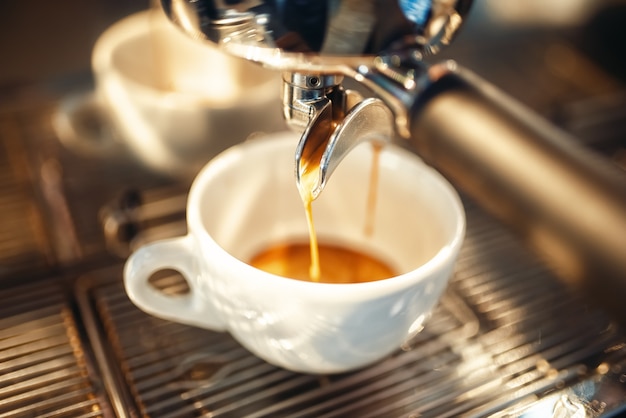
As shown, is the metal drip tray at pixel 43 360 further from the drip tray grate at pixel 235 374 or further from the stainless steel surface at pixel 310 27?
the stainless steel surface at pixel 310 27

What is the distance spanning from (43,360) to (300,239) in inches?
6.5

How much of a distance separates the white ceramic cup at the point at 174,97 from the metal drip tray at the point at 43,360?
0.43 ft

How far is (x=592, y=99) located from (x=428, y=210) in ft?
0.91

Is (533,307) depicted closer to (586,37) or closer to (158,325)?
(158,325)

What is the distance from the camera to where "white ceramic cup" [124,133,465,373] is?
0.32m

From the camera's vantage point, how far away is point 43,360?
367 mm

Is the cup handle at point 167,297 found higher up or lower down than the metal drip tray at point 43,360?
higher up

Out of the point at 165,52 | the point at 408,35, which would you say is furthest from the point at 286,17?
the point at 165,52

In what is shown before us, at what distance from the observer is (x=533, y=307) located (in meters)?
0.41

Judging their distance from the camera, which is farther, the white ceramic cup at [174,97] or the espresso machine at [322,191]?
the white ceramic cup at [174,97]

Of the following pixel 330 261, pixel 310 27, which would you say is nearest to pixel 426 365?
pixel 330 261

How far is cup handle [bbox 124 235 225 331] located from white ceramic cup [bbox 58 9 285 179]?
14 centimetres

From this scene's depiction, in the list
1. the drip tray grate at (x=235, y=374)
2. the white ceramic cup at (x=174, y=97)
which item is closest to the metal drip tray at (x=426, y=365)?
the drip tray grate at (x=235, y=374)

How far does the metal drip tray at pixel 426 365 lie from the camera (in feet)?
1.14
